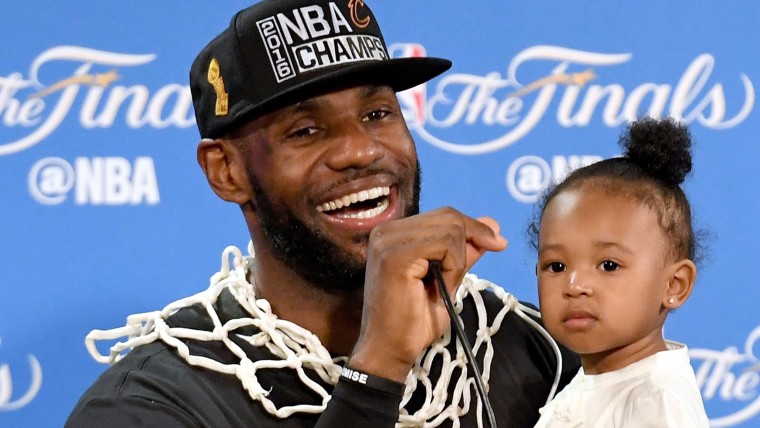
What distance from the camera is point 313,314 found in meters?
1.65

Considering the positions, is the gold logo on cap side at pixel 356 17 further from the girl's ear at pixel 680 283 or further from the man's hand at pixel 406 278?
the girl's ear at pixel 680 283

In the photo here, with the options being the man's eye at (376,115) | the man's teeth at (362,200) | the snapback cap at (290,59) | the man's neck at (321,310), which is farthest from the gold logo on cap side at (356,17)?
the man's neck at (321,310)

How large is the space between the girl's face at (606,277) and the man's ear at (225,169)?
41 centimetres

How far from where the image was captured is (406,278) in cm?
136

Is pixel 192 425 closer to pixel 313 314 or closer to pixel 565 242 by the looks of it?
pixel 313 314

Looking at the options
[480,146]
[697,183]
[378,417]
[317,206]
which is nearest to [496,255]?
[480,146]

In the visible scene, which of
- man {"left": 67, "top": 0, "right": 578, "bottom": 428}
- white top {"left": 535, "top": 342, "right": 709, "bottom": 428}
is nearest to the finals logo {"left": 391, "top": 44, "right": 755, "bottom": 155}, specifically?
man {"left": 67, "top": 0, "right": 578, "bottom": 428}

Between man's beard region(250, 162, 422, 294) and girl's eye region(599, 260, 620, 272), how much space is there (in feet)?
Result: 0.85

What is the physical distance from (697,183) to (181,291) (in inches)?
36.3

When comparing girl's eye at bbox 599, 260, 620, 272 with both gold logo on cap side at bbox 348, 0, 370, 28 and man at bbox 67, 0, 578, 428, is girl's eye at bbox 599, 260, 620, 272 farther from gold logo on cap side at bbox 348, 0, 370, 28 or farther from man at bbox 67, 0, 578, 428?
gold logo on cap side at bbox 348, 0, 370, 28

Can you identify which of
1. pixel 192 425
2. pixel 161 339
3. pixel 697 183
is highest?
pixel 697 183

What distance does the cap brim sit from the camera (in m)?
1.53

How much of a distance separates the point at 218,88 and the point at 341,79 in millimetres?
176

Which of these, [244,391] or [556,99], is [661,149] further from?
[556,99]
